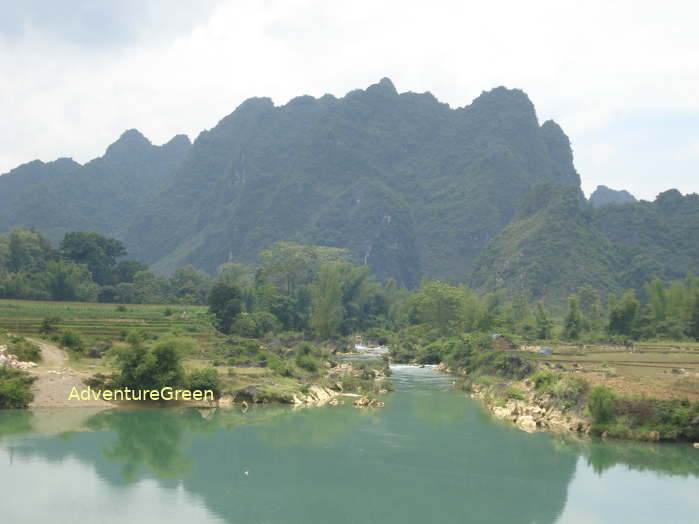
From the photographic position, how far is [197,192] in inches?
7564

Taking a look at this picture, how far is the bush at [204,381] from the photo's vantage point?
2564 centimetres

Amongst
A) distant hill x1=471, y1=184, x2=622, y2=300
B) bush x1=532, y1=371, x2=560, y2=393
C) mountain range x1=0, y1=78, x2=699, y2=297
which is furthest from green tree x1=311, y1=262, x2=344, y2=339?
mountain range x1=0, y1=78, x2=699, y2=297

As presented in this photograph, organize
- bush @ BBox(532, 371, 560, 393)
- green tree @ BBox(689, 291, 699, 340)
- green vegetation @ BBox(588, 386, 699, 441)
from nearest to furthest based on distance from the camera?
green vegetation @ BBox(588, 386, 699, 441) < bush @ BBox(532, 371, 560, 393) < green tree @ BBox(689, 291, 699, 340)

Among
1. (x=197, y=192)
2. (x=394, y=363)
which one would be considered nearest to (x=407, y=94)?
(x=197, y=192)

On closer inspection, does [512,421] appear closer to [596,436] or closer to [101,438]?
[596,436]

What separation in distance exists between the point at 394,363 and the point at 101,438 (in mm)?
29910

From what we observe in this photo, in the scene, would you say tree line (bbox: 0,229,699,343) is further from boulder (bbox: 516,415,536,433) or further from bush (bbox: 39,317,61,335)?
boulder (bbox: 516,415,536,433)

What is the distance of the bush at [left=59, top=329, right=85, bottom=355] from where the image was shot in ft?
101

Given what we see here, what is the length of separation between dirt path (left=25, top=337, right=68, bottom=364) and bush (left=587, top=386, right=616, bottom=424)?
20.9 meters

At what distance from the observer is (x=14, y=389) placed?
2319 cm

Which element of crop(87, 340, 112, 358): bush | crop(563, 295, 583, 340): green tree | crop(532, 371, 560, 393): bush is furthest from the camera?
crop(563, 295, 583, 340): green tree

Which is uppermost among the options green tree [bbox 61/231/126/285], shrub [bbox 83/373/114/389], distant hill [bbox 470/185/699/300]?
distant hill [bbox 470/185/699/300]

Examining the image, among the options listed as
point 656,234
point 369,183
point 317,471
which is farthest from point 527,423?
point 369,183

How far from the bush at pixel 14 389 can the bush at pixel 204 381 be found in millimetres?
5490
